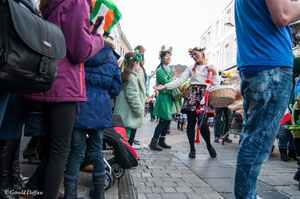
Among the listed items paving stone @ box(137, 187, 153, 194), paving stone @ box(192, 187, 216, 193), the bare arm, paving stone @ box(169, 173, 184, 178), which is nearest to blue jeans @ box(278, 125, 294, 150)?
paving stone @ box(169, 173, 184, 178)

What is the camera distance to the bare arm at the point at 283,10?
1464 millimetres

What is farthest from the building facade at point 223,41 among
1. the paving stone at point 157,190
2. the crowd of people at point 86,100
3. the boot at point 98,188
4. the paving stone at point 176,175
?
the boot at point 98,188

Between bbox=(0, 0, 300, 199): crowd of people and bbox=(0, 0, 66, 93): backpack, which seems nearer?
bbox=(0, 0, 66, 93): backpack

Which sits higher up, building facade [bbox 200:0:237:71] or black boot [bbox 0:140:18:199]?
building facade [bbox 200:0:237:71]

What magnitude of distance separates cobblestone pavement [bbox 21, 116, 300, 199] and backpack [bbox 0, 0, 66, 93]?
4.72 feet

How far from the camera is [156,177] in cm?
306

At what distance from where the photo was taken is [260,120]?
1.60 m

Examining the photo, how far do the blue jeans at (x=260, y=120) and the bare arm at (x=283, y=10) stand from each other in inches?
12.3

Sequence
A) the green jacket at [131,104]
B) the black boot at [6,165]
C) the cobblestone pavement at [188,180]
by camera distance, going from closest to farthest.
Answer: the black boot at [6,165], the cobblestone pavement at [188,180], the green jacket at [131,104]

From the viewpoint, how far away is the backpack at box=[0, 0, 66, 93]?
1181mm

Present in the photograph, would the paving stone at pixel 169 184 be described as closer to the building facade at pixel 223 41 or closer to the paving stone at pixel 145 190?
the paving stone at pixel 145 190

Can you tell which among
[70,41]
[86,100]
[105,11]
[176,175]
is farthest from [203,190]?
[105,11]

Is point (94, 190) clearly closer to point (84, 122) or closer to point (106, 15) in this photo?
point (84, 122)

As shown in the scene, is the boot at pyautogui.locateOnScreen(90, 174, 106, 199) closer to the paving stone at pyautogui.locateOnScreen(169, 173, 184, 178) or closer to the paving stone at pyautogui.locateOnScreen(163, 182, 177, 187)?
the paving stone at pyautogui.locateOnScreen(163, 182, 177, 187)
